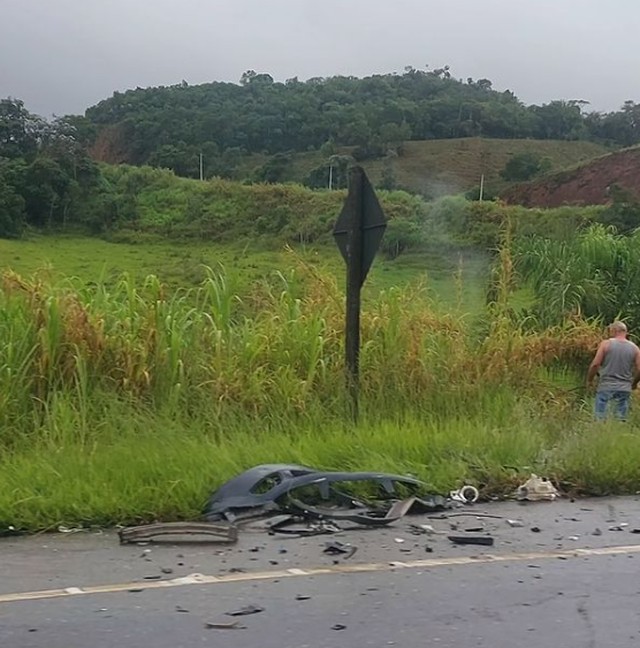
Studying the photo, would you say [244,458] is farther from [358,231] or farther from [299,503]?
[358,231]

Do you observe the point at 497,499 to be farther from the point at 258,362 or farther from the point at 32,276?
the point at 32,276

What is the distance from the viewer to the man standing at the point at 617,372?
10.6 m

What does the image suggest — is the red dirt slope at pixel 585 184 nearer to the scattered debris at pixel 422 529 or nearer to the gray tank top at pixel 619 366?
the gray tank top at pixel 619 366

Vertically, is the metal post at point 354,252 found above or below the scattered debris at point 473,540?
above

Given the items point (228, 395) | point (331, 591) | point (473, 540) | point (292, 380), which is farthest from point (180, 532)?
point (292, 380)

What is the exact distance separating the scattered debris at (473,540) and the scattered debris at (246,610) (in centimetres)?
167

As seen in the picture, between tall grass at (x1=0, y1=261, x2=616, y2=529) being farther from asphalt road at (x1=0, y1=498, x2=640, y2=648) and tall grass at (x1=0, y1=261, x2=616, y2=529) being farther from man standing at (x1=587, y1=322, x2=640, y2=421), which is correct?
asphalt road at (x1=0, y1=498, x2=640, y2=648)

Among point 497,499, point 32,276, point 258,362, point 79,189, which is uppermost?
point 79,189

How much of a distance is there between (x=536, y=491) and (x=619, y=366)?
4103 millimetres

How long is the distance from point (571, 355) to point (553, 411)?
267 centimetres

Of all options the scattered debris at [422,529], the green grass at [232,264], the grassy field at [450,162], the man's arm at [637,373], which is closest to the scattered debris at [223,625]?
the scattered debris at [422,529]

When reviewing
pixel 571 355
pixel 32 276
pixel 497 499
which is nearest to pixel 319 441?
pixel 497 499

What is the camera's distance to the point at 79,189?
31.7 m

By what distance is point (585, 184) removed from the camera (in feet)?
114
